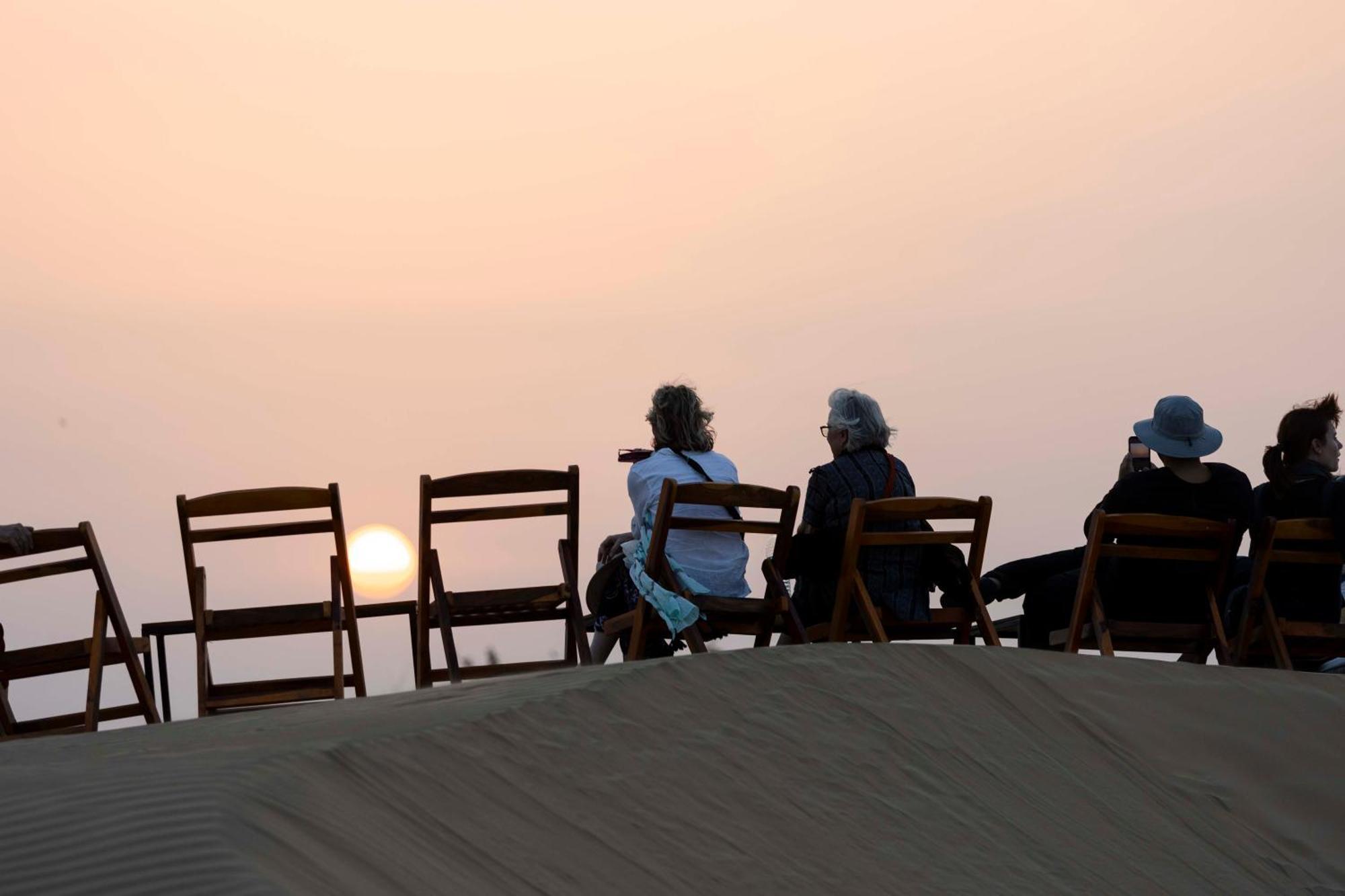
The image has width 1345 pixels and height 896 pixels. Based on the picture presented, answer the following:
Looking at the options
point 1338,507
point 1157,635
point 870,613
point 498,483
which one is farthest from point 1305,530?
point 498,483

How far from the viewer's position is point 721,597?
19.0 ft

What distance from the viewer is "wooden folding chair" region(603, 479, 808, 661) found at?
5.62 meters

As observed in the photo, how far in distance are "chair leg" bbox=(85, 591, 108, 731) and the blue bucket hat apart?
3793mm

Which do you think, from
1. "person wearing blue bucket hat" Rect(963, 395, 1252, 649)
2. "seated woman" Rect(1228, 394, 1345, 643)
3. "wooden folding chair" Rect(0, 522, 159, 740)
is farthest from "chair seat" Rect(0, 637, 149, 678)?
"seated woman" Rect(1228, 394, 1345, 643)

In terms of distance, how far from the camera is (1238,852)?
5.36m

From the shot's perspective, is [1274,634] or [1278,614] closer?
[1274,634]

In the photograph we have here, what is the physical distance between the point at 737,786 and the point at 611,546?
2.41 m

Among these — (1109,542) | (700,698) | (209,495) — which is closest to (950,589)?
(1109,542)

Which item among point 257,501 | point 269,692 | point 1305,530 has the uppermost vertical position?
point 257,501

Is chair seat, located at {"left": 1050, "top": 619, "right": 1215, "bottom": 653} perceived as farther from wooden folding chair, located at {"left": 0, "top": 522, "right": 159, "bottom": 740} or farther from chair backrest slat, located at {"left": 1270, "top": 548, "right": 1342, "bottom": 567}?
wooden folding chair, located at {"left": 0, "top": 522, "right": 159, "bottom": 740}

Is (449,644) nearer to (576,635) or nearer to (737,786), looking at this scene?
(576,635)

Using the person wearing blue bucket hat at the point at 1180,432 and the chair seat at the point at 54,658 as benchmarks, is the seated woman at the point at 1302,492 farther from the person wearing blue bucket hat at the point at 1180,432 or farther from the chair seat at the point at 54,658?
the chair seat at the point at 54,658

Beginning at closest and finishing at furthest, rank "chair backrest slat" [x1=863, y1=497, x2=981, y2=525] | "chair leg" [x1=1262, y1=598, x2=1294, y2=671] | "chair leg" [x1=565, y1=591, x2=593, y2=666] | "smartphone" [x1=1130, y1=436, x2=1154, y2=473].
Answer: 1. "chair backrest slat" [x1=863, y1=497, x2=981, y2=525]
2. "chair leg" [x1=1262, y1=598, x2=1294, y2=671]
3. "chair leg" [x1=565, y1=591, x2=593, y2=666]
4. "smartphone" [x1=1130, y1=436, x2=1154, y2=473]

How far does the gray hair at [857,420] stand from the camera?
6.12 meters
